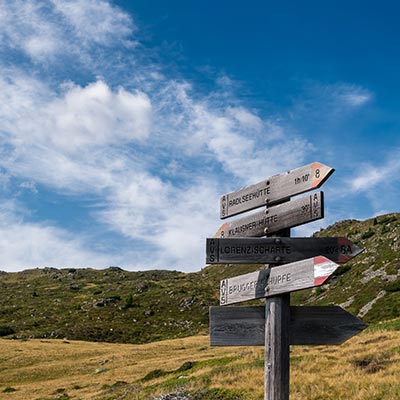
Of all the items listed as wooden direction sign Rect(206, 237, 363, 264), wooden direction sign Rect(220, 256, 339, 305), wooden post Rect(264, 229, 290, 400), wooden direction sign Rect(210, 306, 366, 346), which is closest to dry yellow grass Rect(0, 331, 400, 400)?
wooden direction sign Rect(210, 306, 366, 346)

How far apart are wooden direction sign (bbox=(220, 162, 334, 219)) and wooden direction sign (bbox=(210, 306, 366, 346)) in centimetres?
159

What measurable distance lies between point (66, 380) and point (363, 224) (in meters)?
77.6

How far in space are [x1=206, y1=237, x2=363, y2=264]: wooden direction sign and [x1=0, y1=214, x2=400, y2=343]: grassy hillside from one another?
39269mm

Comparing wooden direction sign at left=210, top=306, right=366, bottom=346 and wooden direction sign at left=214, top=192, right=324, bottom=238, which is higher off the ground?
Result: wooden direction sign at left=214, top=192, right=324, bottom=238

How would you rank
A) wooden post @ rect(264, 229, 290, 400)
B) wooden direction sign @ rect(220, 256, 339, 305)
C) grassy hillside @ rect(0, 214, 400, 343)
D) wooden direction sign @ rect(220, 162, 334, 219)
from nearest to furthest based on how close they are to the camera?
wooden direction sign @ rect(220, 256, 339, 305) → wooden post @ rect(264, 229, 290, 400) → wooden direction sign @ rect(220, 162, 334, 219) → grassy hillside @ rect(0, 214, 400, 343)

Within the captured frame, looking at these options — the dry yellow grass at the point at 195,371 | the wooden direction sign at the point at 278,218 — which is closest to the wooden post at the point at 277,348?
the wooden direction sign at the point at 278,218

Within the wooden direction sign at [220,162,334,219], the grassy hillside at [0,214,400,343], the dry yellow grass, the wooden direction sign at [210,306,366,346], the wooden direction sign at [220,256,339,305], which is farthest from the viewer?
the grassy hillside at [0,214,400,343]

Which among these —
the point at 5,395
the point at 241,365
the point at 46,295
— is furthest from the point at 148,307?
the point at 241,365

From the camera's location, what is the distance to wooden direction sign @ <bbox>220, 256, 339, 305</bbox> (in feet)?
20.1

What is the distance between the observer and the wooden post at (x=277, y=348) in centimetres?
655

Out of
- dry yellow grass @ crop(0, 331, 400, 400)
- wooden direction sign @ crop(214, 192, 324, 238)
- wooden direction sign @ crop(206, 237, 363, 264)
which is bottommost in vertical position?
dry yellow grass @ crop(0, 331, 400, 400)

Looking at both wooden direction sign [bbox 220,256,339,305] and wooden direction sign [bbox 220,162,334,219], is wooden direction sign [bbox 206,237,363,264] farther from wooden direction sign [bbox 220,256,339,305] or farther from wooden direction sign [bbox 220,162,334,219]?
wooden direction sign [bbox 220,162,334,219]

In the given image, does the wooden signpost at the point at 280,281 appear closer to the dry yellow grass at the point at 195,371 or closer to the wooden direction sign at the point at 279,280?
the wooden direction sign at the point at 279,280

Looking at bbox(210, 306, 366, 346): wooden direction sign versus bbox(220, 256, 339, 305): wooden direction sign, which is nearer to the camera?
bbox(220, 256, 339, 305): wooden direction sign
